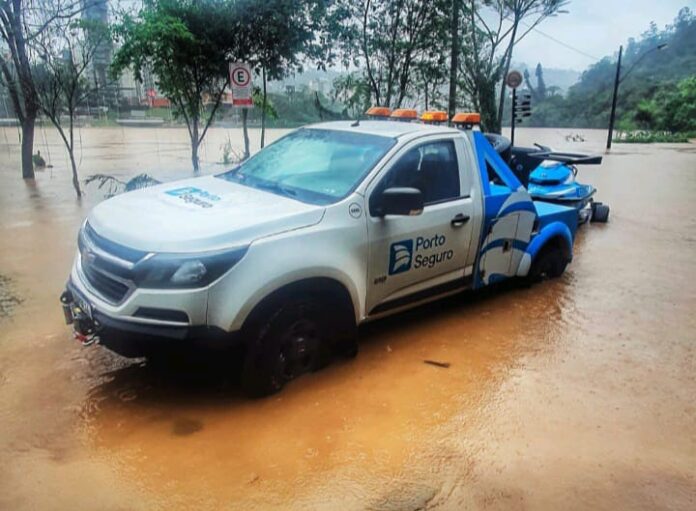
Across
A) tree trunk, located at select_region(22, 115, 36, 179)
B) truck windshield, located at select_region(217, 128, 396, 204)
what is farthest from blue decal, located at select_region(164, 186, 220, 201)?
tree trunk, located at select_region(22, 115, 36, 179)

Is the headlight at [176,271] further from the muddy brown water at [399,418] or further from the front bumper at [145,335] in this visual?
the muddy brown water at [399,418]

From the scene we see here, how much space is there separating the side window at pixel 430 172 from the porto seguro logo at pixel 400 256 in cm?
41

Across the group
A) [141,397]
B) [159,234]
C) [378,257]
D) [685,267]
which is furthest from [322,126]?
[685,267]

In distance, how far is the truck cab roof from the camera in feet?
13.7

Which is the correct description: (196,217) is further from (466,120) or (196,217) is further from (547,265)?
(547,265)

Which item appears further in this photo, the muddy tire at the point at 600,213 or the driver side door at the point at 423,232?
the muddy tire at the point at 600,213

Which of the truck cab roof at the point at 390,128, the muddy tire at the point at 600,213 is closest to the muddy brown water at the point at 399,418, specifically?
the truck cab roof at the point at 390,128

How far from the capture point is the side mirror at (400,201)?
357cm

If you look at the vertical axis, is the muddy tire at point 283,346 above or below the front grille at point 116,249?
below

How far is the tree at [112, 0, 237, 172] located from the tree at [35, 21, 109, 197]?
47.3 inches

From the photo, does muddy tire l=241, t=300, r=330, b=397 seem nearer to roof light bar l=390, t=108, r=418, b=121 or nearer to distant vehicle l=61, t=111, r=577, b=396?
distant vehicle l=61, t=111, r=577, b=396

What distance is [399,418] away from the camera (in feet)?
10.8

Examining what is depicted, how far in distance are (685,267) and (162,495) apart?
655 cm

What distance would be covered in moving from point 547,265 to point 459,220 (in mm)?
2061
